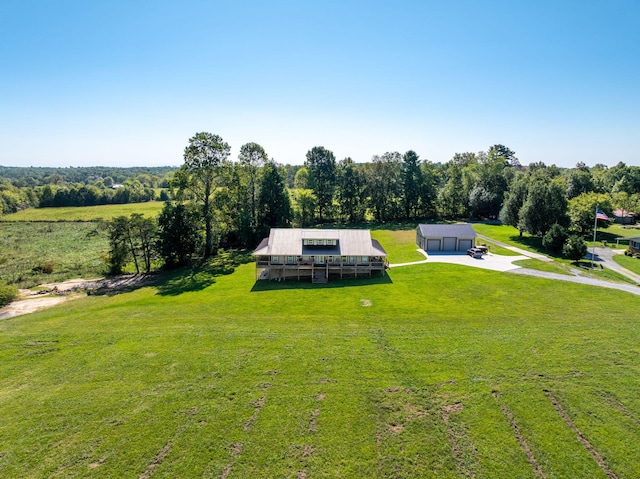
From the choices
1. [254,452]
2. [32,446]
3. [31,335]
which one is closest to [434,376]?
[254,452]

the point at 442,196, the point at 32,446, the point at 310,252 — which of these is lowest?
the point at 32,446

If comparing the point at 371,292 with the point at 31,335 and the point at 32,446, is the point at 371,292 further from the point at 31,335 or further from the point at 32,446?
the point at 31,335

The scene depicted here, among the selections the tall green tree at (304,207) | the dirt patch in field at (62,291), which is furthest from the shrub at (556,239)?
the dirt patch in field at (62,291)

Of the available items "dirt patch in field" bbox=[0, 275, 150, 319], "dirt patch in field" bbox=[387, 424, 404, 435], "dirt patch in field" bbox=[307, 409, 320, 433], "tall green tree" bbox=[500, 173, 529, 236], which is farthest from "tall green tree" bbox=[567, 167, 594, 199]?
"dirt patch in field" bbox=[0, 275, 150, 319]

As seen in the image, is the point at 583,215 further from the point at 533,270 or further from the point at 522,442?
the point at 522,442

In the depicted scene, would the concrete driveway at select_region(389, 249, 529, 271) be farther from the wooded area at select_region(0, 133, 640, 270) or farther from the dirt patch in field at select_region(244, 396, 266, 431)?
the dirt patch in field at select_region(244, 396, 266, 431)

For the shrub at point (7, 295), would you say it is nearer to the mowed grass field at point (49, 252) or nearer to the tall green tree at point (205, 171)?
the mowed grass field at point (49, 252)
